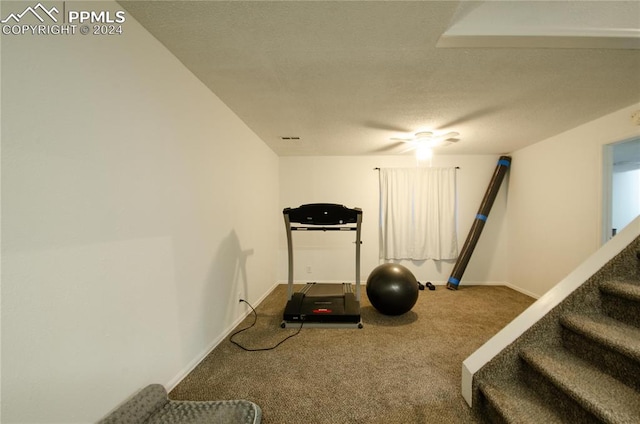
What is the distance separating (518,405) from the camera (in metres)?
1.16

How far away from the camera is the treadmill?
2422mm

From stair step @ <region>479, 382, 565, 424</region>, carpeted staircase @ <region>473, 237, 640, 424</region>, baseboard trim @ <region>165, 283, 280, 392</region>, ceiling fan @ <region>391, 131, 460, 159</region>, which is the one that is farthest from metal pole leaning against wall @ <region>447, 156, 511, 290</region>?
baseboard trim @ <region>165, 283, 280, 392</region>

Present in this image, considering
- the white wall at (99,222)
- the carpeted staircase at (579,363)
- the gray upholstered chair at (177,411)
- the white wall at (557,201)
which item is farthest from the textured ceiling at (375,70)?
the gray upholstered chair at (177,411)

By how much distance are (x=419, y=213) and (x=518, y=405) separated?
2.98 m

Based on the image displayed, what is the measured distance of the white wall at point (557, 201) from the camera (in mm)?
2516

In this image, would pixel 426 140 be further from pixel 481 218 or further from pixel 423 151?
pixel 481 218

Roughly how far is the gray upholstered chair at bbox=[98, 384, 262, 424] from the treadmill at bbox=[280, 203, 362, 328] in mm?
1107

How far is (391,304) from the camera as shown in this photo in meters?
2.56

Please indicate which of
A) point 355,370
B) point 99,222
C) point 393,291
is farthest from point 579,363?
point 99,222

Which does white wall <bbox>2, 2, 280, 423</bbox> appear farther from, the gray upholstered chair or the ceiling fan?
the ceiling fan

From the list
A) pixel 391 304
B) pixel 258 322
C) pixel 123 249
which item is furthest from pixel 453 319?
pixel 123 249

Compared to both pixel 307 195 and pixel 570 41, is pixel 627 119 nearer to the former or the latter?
pixel 570 41

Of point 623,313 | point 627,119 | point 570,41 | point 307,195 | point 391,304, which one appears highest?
point 570,41

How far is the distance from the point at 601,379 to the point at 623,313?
1.54ft
